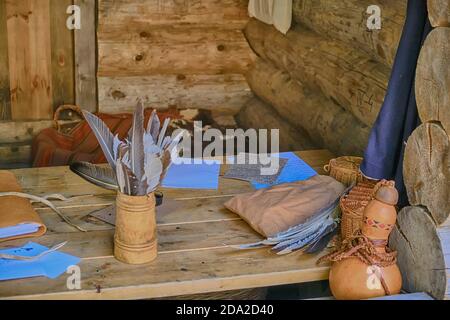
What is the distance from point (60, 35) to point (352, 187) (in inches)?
124

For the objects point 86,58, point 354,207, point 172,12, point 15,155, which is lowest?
point 15,155

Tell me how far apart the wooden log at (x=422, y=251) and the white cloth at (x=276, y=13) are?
2510 mm

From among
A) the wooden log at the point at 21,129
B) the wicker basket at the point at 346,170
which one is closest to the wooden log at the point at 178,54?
the wooden log at the point at 21,129

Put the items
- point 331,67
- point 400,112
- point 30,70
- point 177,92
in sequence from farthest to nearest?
1. point 177,92
2. point 30,70
3. point 331,67
4. point 400,112

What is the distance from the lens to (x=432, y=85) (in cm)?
238

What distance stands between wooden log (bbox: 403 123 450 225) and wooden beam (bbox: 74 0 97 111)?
3.42 metres

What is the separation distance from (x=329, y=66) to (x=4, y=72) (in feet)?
7.93

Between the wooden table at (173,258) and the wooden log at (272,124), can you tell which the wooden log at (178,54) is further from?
the wooden table at (173,258)

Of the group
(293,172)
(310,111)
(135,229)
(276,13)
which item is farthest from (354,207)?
(276,13)

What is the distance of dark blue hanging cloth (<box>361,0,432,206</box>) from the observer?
8.27ft

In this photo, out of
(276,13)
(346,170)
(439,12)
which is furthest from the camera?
(276,13)

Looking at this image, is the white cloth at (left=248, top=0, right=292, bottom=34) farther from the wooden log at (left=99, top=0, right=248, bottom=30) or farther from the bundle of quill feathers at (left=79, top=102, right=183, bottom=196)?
the bundle of quill feathers at (left=79, top=102, right=183, bottom=196)

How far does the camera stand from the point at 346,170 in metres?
3.18

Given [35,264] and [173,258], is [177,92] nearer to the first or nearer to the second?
[173,258]
